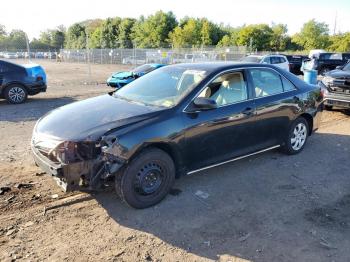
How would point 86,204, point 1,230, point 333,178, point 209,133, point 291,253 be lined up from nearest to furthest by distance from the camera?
point 291,253, point 1,230, point 86,204, point 209,133, point 333,178

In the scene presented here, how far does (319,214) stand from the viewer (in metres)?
4.16

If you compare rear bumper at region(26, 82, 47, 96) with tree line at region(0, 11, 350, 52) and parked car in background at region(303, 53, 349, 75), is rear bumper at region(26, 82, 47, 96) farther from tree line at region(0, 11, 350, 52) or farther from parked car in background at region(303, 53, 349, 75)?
tree line at region(0, 11, 350, 52)

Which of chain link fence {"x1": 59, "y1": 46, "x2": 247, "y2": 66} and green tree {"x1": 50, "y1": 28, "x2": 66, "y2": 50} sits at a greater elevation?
green tree {"x1": 50, "y1": 28, "x2": 66, "y2": 50}

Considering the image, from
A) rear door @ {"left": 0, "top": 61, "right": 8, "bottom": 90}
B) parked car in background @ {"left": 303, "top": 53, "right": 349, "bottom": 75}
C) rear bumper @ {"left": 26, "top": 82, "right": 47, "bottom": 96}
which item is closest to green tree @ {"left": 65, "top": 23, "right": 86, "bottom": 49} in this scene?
parked car in background @ {"left": 303, "top": 53, "right": 349, "bottom": 75}

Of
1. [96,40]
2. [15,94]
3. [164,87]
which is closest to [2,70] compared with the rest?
[15,94]

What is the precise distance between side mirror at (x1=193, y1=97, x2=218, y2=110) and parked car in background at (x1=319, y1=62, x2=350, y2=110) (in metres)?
6.51

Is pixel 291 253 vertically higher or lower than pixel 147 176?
lower

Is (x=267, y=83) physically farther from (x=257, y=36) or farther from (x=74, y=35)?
(x=74, y=35)

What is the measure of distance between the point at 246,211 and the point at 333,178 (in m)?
1.87

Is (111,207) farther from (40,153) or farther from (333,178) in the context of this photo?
(333,178)

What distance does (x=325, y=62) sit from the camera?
932 inches

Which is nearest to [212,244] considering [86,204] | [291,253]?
[291,253]

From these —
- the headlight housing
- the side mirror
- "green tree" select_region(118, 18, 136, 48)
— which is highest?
"green tree" select_region(118, 18, 136, 48)

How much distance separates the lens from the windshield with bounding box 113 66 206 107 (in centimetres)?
458
